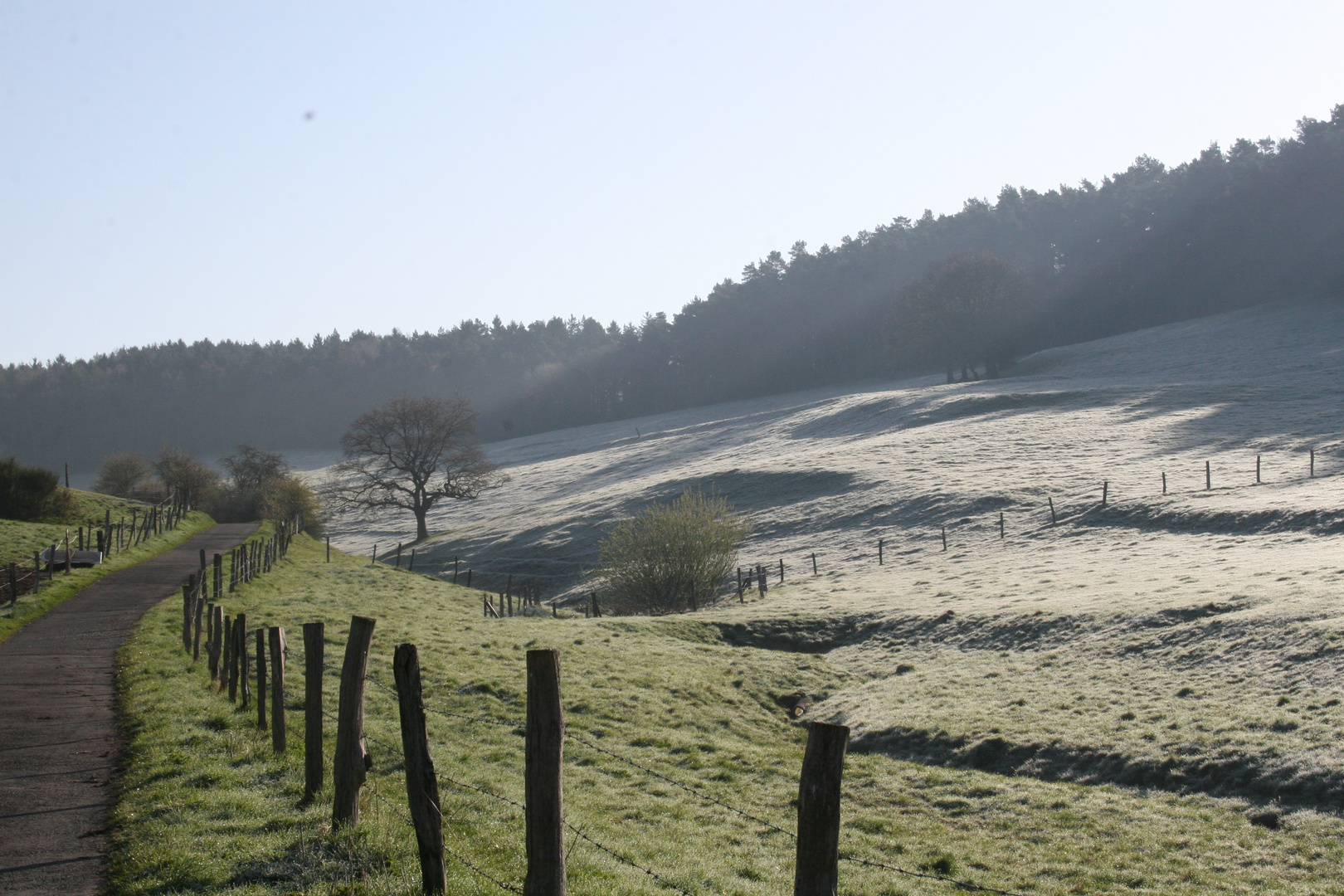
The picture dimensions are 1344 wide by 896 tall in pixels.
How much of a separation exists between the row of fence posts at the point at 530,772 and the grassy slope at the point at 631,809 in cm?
43

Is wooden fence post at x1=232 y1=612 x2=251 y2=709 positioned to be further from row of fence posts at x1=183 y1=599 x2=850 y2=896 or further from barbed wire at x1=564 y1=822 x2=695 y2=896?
barbed wire at x1=564 y1=822 x2=695 y2=896

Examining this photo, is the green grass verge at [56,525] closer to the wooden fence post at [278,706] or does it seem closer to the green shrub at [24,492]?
Result: the green shrub at [24,492]

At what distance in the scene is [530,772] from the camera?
19.6ft

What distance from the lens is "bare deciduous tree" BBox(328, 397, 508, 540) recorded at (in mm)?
76250

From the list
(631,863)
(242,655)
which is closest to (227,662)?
(242,655)

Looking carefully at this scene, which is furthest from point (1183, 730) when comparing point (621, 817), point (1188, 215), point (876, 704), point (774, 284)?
point (774, 284)

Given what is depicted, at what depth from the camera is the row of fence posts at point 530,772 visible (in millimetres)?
5176

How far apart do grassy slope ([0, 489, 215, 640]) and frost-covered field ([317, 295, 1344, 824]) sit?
50.8 ft

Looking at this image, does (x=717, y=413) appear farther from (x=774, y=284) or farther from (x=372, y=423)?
(x=372, y=423)

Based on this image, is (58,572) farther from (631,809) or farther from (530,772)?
(530,772)

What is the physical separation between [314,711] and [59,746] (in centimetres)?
534

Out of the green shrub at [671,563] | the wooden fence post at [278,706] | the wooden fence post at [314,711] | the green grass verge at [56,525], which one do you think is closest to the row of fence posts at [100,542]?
the green grass verge at [56,525]

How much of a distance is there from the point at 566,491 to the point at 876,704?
6206 centimetres

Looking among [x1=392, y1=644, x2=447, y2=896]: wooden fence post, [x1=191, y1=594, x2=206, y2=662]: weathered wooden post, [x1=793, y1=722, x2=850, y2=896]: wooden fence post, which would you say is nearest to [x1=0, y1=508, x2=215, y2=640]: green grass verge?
[x1=191, y1=594, x2=206, y2=662]: weathered wooden post
